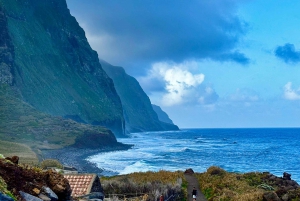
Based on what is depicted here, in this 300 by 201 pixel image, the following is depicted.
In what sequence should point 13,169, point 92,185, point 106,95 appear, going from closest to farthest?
1. point 13,169
2. point 92,185
3. point 106,95

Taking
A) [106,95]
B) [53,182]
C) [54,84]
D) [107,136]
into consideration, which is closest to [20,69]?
[54,84]

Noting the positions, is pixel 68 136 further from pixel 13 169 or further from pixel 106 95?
pixel 106 95

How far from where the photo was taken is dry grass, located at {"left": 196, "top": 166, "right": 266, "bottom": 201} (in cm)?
2334

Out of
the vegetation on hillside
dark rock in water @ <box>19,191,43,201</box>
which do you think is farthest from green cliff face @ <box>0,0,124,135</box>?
dark rock in water @ <box>19,191,43,201</box>

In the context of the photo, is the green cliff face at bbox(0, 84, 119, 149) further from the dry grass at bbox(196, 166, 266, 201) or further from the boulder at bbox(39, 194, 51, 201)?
the boulder at bbox(39, 194, 51, 201)

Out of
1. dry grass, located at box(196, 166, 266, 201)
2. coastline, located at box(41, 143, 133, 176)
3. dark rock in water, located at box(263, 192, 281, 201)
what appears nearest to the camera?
dark rock in water, located at box(263, 192, 281, 201)

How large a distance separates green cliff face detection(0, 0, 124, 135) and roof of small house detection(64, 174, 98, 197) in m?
99.1

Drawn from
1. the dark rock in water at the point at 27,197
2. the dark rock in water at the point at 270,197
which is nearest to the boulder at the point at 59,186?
the dark rock in water at the point at 27,197

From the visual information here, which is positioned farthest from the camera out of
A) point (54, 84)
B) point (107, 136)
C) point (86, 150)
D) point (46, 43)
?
point (46, 43)

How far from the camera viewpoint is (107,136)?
112438 millimetres

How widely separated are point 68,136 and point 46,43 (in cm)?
8658

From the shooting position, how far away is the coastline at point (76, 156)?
188 ft

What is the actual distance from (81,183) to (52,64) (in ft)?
510

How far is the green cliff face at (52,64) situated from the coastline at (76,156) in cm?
3643
